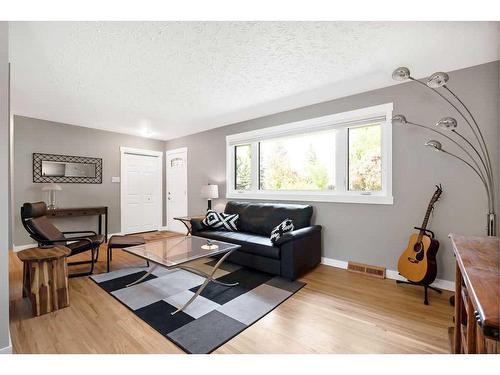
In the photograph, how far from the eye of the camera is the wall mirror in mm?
4156

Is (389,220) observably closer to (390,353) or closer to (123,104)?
(390,353)

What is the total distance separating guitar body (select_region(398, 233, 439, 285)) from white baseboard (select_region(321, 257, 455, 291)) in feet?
1.05

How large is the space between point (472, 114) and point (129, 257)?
4.68 m

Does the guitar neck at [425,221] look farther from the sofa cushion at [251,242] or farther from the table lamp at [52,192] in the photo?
the table lamp at [52,192]

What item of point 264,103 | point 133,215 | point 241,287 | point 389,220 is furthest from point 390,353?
point 133,215

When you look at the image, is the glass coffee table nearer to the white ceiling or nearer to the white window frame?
the white window frame

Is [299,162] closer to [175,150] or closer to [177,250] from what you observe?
[177,250]

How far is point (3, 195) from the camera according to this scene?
1.42m

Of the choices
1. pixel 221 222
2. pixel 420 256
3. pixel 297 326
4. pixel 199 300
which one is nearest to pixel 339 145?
pixel 420 256

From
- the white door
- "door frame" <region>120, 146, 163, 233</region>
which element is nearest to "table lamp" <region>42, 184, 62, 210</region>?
"door frame" <region>120, 146, 163, 233</region>

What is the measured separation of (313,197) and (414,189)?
48.2 inches

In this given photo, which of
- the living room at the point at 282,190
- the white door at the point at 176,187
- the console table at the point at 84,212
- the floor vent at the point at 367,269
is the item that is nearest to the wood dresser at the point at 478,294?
the living room at the point at 282,190

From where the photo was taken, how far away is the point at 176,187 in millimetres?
5652

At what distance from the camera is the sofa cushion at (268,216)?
10.6ft
